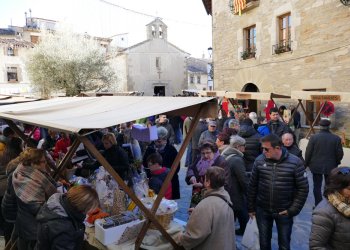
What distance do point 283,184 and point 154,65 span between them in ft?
116

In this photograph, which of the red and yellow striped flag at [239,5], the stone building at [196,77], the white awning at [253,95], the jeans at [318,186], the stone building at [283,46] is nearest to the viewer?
the jeans at [318,186]

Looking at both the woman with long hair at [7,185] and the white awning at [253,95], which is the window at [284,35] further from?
the woman with long hair at [7,185]

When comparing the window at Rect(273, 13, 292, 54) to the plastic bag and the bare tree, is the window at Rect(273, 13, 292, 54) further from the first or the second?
the bare tree

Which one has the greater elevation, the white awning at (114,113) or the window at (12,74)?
the window at (12,74)

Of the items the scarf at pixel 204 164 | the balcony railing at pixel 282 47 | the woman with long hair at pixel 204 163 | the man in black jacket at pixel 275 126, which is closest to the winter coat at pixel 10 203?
the woman with long hair at pixel 204 163

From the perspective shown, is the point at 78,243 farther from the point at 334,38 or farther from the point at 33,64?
the point at 33,64

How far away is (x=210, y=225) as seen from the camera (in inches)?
106

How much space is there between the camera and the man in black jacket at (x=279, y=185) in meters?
3.34

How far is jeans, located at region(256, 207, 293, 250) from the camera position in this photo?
348 cm

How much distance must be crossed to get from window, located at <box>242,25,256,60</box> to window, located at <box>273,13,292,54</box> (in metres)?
1.64

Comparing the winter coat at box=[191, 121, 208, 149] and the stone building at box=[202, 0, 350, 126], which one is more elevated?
the stone building at box=[202, 0, 350, 126]

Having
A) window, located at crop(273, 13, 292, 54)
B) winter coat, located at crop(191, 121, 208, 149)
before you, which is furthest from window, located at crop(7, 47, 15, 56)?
winter coat, located at crop(191, 121, 208, 149)

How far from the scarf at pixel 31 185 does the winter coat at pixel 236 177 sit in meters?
2.16

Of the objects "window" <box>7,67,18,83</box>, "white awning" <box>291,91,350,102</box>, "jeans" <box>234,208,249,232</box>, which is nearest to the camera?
"jeans" <box>234,208,249,232</box>
